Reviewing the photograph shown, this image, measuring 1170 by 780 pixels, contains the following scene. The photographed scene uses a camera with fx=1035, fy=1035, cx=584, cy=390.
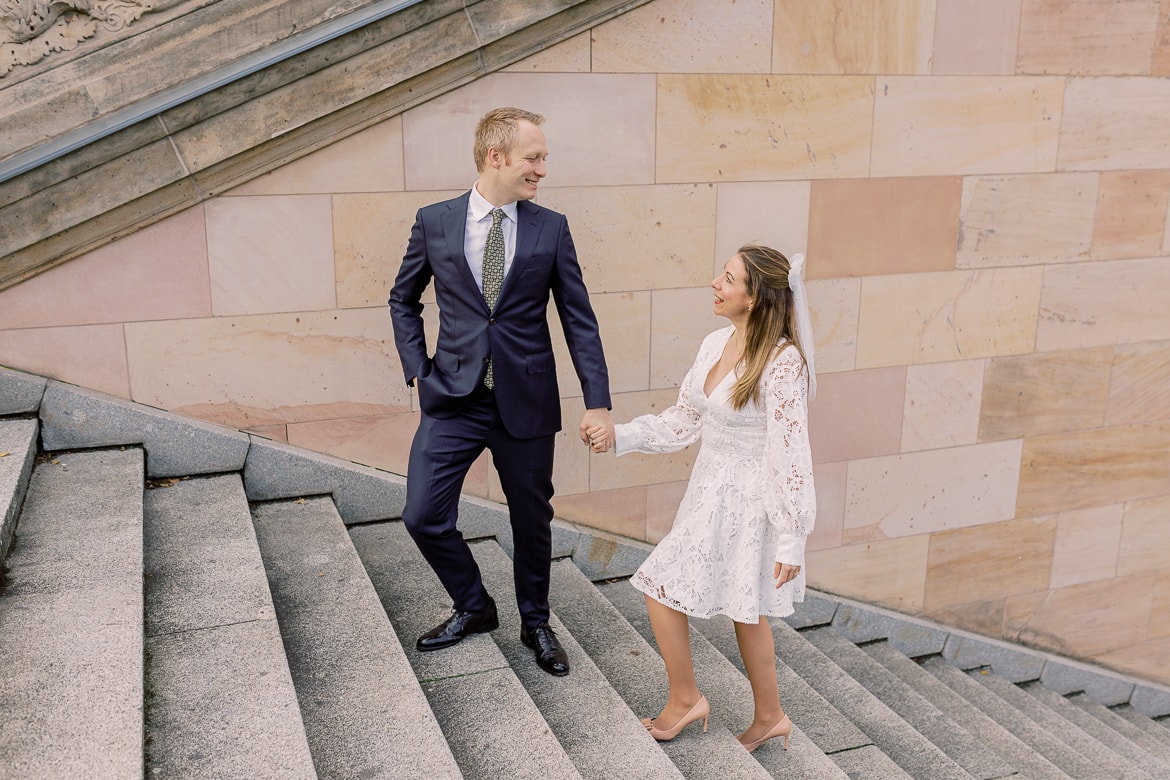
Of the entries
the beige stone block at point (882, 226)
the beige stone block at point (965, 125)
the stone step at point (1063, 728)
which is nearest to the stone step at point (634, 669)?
the beige stone block at point (882, 226)

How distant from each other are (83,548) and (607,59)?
303 cm

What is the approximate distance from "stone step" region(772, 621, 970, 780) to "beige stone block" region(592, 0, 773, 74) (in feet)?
9.41

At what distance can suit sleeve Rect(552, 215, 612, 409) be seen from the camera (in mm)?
3619

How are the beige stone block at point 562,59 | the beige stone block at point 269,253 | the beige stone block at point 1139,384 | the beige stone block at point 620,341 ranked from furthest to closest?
the beige stone block at point 1139,384 → the beige stone block at point 620,341 → the beige stone block at point 562,59 → the beige stone block at point 269,253

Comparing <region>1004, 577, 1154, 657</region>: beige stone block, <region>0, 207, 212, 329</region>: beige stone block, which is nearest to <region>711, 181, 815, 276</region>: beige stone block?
<region>0, 207, 212, 329</region>: beige stone block

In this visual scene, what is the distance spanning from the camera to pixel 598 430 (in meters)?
3.51

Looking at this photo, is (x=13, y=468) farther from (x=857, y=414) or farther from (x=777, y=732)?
(x=857, y=414)

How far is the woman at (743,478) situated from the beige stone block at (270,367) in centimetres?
163

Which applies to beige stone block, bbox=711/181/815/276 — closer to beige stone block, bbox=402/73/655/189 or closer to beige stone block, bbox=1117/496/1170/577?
beige stone block, bbox=402/73/655/189

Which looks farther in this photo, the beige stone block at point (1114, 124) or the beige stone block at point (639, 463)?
the beige stone block at point (1114, 124)

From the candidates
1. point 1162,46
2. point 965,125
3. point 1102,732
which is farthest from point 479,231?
point 1102,732

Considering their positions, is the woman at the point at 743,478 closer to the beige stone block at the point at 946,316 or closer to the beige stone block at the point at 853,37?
the beige stone block at the point at 853,37

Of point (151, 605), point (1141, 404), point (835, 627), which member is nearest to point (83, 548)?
point (151, 605)

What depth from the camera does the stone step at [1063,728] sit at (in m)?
5.16
